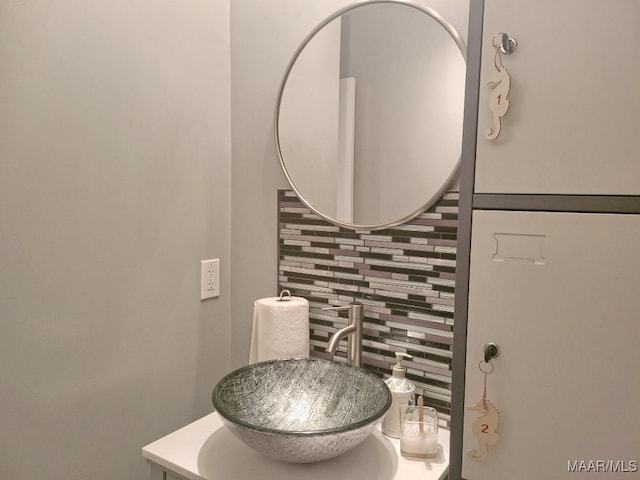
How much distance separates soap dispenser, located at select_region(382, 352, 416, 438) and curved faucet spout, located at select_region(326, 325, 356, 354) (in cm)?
14

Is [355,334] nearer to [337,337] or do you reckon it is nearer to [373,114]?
[337,337]

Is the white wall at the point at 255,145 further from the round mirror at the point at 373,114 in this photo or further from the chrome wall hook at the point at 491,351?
the chrome wall hook at the point at 491,351

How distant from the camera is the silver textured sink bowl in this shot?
0.90 metres

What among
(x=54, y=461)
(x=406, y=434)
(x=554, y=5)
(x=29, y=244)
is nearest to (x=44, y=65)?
(x=29, y=244)

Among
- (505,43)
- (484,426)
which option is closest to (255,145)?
(505,43)

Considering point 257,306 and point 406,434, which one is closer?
point 406,434

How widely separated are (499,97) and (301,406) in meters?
0.75

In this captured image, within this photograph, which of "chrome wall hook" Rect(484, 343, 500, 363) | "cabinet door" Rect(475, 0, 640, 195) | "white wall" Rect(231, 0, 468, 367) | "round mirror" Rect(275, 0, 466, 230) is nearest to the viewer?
"cabinet door" Rect(475, 0, 640, 195)

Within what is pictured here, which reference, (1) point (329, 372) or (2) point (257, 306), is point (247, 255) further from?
(1) point (329, 372)

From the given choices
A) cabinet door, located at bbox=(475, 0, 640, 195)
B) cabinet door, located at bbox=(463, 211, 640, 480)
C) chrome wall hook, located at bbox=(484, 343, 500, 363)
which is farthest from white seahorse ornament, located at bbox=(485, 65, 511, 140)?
chrome wall hook, located at bbox=(484, 343, 500, 363)

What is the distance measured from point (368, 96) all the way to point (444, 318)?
0.57 meters

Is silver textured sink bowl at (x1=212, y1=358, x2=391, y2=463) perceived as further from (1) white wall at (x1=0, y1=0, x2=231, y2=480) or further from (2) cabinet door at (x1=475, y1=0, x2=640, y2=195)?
(2) cabinet door at (x1=475, y1=0, x2=640, y2=195)

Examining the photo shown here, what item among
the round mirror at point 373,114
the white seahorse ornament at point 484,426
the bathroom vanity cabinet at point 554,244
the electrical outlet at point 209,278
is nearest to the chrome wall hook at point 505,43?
the bathroom vanity cabinet at point 554,244

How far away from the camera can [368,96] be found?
4.13 ft
